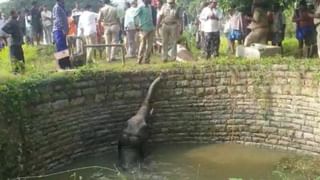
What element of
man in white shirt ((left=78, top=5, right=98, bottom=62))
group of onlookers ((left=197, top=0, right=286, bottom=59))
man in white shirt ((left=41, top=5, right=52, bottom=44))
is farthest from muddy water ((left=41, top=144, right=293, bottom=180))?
man in white shirt ((left=41, top=5, right=52, bottom=44))

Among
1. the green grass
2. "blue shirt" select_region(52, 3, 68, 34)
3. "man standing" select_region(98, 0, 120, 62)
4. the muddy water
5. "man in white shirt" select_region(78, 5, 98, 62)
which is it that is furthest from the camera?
"man standing" select_region(98, 0, 120, 62)

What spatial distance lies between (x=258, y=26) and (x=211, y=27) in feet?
6.03

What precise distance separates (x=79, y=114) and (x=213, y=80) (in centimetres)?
343

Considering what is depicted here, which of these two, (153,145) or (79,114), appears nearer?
(79,114)

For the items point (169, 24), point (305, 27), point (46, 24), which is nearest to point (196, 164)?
point (169, 24)

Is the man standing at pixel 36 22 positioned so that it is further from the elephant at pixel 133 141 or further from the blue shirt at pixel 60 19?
the elephant at pixel 133 141

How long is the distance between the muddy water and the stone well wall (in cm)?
35

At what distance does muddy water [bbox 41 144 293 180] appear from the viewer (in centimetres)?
1129

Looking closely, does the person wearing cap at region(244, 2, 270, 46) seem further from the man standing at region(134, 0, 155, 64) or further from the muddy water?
the muddy water

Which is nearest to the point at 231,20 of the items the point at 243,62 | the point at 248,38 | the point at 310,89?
the point at 248,38

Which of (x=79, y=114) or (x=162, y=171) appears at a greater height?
(x=79, y=114)

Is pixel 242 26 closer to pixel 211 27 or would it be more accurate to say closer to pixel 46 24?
pixel 211 27

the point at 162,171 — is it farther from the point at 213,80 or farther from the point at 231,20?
the point at 231,20

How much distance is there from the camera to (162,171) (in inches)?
458
